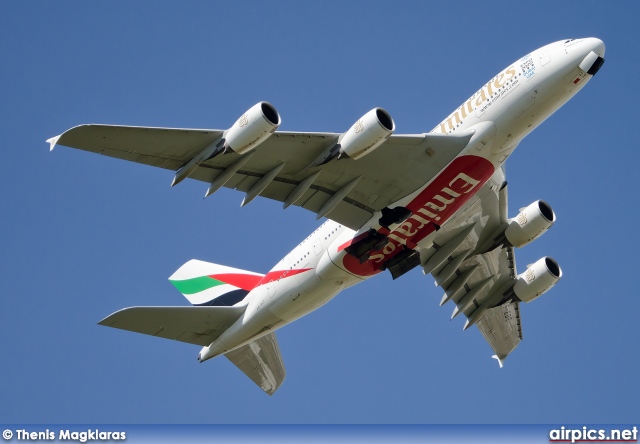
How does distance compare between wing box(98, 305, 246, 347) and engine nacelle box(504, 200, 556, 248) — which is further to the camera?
engine nacelle box(504, 200, 556, 248)

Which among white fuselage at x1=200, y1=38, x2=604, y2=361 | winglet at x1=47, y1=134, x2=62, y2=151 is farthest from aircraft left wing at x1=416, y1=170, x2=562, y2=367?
winglet at x1=47, y1=134, x2=62, y2=151

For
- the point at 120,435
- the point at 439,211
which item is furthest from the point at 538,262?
the point at 120,435

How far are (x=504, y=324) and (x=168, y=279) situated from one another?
1486cm

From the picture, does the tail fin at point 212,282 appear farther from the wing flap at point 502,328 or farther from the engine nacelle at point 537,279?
the wing flap at point 502,328

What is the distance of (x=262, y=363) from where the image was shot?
40.4 metres

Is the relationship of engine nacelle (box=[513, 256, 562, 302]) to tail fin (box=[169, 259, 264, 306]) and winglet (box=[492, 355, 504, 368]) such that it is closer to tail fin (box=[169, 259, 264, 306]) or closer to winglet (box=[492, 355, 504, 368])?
winglet (box=[492, 355, 504, 368])

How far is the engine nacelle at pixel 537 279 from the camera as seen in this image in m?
40.8

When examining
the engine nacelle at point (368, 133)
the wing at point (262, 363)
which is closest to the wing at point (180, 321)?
the wing at point (262, 363)

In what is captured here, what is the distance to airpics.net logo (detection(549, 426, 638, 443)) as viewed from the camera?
90.4 ft

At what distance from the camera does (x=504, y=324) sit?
4472cm

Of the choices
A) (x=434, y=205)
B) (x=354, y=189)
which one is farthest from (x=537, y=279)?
(x=354, y=189)

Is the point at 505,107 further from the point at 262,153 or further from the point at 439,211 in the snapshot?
the point at 262,153

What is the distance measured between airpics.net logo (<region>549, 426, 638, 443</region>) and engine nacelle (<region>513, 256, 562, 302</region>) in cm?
1256

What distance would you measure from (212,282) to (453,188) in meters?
11.6
